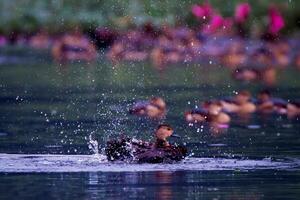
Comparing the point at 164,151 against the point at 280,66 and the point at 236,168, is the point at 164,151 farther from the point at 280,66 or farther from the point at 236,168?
the point at 280,66

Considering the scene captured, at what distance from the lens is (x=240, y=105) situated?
985 inches

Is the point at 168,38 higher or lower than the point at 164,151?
higher

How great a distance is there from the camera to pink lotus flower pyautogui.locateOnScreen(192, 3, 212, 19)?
41438mm

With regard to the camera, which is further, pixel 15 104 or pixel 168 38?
pixel 168 38

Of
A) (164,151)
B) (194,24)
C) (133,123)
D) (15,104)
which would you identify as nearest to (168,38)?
(194,24)

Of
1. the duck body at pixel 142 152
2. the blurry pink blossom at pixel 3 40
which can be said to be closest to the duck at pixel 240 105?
the duck body at pixel 142 152

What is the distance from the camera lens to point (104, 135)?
21.0 metres

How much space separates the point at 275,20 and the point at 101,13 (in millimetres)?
5802

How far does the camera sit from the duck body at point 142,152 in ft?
58.0

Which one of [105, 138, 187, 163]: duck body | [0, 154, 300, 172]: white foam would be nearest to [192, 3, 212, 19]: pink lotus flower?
[0, 154, 300, 172]: white foam

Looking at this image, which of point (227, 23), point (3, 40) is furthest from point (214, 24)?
point (3, 40)

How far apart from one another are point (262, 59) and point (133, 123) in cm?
1546

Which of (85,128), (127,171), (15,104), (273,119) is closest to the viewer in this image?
(127,171)

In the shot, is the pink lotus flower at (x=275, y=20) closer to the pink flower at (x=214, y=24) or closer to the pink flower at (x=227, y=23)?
the pink flower at (x=227, y=23)
